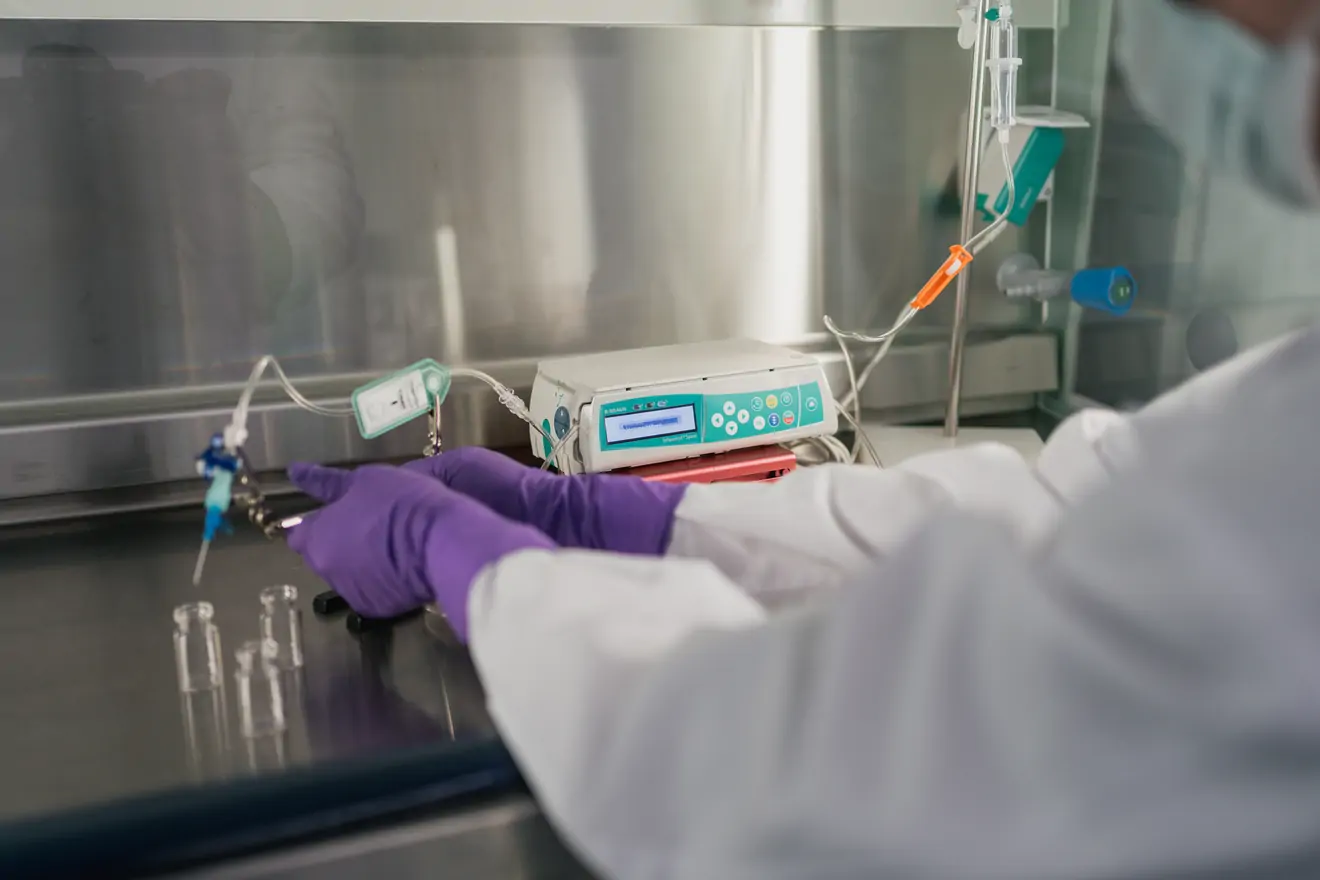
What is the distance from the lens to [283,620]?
39.0 inches

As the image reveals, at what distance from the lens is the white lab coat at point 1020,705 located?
54 cm

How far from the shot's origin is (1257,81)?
24.0 inches

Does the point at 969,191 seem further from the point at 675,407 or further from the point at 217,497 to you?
the point at 217,497

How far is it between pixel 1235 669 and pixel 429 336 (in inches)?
44.9

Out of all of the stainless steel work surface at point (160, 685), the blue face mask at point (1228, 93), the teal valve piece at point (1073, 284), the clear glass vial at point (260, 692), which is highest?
the blue face mask at point (1228, 93)

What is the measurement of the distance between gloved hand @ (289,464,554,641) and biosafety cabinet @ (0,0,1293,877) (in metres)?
0.07

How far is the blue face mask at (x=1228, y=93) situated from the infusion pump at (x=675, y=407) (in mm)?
620

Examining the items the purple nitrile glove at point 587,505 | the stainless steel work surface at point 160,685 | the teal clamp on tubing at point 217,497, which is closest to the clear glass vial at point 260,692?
the stainless steel work surface at point 160,685

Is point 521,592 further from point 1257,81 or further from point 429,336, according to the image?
point 429,336

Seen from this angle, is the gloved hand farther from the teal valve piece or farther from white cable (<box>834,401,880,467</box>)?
the teal valve piece

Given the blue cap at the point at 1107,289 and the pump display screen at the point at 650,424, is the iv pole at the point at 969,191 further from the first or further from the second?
the pump display screen at the point at 650,424

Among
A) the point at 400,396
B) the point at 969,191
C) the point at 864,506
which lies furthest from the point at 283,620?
the point at 969,191

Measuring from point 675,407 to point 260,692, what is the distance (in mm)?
555

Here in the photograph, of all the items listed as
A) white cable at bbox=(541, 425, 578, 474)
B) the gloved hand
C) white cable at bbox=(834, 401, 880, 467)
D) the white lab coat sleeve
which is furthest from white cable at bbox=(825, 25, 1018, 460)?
the gloved hand
